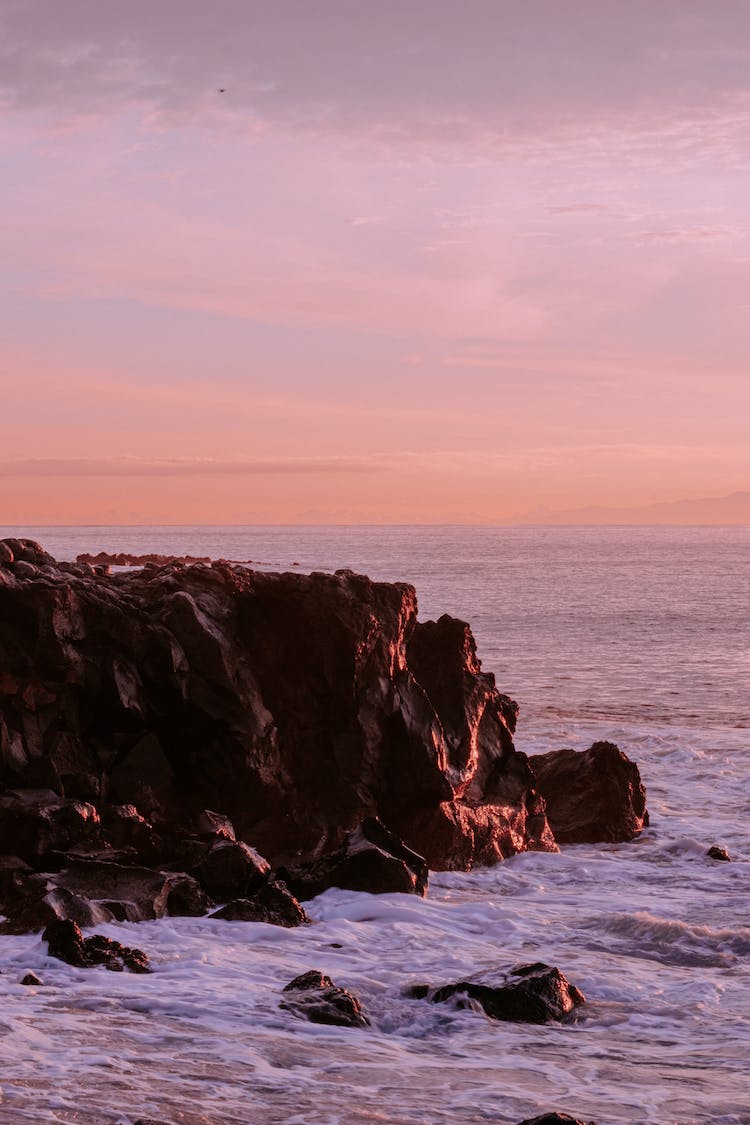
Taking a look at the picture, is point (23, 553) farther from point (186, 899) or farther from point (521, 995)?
point (521, 995)

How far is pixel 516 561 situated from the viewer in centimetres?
16162

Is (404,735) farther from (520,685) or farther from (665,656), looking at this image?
(665,656)

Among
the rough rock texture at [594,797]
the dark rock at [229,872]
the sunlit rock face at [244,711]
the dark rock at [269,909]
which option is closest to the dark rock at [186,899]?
the dark rock at [269,909]

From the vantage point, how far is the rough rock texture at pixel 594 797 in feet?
68.5

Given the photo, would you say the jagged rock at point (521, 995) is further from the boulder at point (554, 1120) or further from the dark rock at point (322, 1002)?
the boulder at point (554, 1120)

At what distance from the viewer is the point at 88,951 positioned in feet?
41.3

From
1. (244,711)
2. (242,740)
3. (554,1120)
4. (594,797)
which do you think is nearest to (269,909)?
(242,740)

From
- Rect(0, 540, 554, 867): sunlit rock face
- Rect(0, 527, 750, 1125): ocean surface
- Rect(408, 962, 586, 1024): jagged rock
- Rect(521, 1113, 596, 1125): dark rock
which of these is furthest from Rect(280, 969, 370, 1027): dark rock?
Rect(0, 540, 554, 867): sunlit rock face

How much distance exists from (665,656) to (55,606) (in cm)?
3676

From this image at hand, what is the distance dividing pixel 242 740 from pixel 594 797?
22.9ft

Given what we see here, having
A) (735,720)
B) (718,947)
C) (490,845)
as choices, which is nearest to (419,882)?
(490,845)

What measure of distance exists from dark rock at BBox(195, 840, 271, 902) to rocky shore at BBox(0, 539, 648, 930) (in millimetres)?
26

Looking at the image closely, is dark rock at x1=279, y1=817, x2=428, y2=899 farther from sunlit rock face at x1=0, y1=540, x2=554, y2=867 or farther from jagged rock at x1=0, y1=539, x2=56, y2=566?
jagged rock at x1=0, y1=539, x2=56, y2=566

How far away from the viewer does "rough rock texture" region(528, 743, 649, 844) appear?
20.9m
